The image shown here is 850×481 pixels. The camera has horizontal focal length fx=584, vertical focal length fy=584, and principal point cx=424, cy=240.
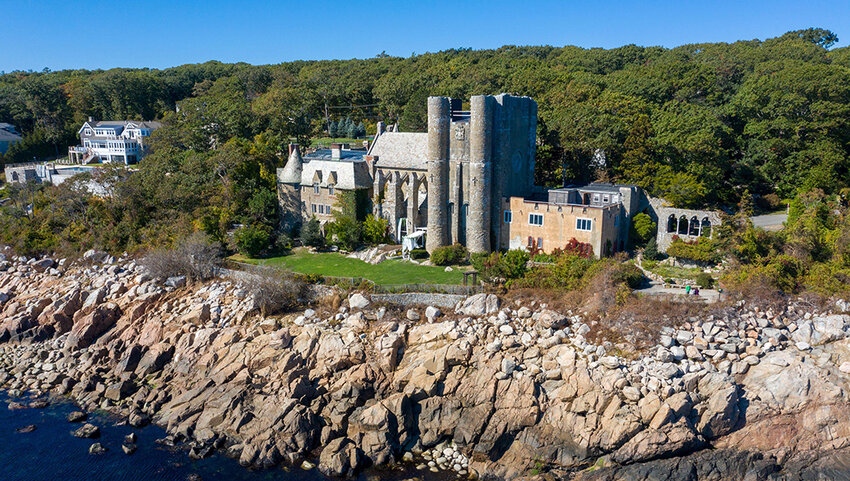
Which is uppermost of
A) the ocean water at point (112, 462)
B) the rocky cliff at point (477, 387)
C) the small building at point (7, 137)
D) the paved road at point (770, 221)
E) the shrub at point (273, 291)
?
the small building at point (7, 137)

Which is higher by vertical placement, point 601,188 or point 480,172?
point 480,172

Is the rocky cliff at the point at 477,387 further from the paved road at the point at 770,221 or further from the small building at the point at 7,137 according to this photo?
the small building at the point at 7,137

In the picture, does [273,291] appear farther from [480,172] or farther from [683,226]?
[683,226]

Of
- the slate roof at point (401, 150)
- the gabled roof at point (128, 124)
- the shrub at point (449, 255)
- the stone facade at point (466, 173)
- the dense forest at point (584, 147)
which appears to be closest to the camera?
the stone facade at point (466, 173)

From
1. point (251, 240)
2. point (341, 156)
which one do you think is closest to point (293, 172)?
point (341, 156)

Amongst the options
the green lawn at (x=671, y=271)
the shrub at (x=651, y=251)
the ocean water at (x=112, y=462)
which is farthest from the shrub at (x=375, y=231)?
the ocean water at (x=112, y=462)

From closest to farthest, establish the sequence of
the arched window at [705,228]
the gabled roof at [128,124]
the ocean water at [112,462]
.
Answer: the ocean water at [112,462], the arched window at [705,228], the gabled roof at [128,124]
